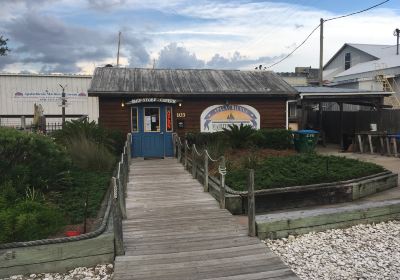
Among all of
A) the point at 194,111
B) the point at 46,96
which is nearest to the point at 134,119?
the point at 194,111

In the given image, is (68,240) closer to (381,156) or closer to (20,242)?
(20,242)

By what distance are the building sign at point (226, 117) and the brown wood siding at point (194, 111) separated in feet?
0.57

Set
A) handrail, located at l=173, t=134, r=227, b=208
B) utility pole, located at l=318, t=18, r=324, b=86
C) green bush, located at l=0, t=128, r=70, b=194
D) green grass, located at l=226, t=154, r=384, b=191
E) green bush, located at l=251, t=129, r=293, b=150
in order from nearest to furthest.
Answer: green bush, located at l=0, t=128, r=70, b=194 < handrail, located at l=173, t=134, r=227, b=208 < green grass, located at l=226, t=154, r=384, b=191 < green bush, located at l=251, t=129, r=293, b=150 < utility pole, located at l=318, t=18, r=324, b=86

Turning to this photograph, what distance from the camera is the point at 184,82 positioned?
16.8 m

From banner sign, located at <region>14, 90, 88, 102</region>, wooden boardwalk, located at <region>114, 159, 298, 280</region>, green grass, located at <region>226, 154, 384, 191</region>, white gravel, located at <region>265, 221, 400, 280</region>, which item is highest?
banner sign, located at <region>14, 90, 88, 102</region>

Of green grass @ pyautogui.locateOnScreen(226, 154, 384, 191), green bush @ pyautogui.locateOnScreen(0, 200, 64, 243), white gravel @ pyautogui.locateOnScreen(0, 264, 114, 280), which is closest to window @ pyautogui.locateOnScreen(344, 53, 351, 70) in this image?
green grass @ pyautogui.locateOnScreen(226, 154, 384, 191)

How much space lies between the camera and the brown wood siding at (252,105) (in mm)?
16062

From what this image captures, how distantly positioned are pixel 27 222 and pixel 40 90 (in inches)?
654

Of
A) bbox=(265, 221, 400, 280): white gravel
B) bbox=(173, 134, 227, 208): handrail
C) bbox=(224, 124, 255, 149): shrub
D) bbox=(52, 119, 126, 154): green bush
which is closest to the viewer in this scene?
bbox=(265, 221, 400, 280): white gravel

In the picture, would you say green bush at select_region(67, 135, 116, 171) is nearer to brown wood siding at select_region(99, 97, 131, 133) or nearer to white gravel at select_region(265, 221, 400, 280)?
brown wood siding at select_region(99, 97, 131, 133)

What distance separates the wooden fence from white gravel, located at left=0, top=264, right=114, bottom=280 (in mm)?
66

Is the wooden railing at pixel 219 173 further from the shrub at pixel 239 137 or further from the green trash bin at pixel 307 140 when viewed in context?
the green trash bin at pixel 307 140

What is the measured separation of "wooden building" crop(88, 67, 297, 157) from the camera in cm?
1543

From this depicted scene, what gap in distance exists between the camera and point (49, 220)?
5.57 m
